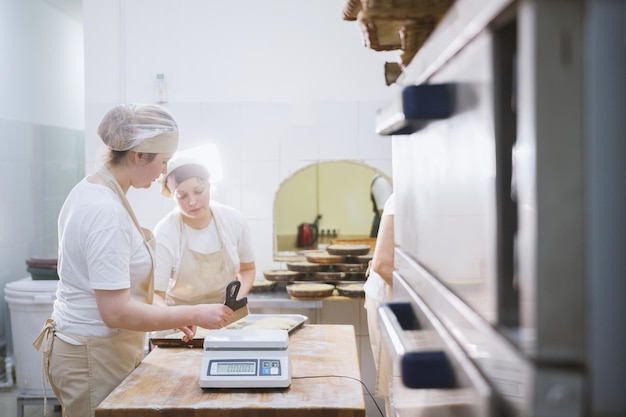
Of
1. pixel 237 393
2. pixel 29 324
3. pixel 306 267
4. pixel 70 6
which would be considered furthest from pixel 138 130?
pixel 70 6

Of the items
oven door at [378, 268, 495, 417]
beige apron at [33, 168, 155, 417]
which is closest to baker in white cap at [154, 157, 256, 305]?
beige apron at [33, 168, 155, 417]

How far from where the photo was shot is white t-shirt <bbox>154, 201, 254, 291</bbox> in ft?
11.5

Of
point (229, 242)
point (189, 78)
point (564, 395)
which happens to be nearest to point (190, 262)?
point (229, 242)

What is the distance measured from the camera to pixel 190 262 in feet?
11.5

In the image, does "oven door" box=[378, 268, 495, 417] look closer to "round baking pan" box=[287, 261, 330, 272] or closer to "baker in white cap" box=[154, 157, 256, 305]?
"baker in white cap" box=[154, 157, 256, 305]

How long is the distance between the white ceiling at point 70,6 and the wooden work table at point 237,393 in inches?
175

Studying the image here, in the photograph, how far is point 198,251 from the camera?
11.6ft

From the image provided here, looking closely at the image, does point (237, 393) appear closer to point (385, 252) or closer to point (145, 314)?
point (145, 314)

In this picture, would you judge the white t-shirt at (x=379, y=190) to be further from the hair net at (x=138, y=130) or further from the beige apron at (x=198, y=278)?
the hair net at (x=138, y=130)

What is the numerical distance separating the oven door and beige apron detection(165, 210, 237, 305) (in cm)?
234

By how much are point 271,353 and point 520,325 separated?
5.60 feet

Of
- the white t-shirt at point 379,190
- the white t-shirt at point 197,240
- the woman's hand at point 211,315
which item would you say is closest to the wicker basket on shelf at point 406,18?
the woman's hand at point 211,315

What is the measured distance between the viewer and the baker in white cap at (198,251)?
11.4 feet

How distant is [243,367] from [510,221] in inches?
65.9
